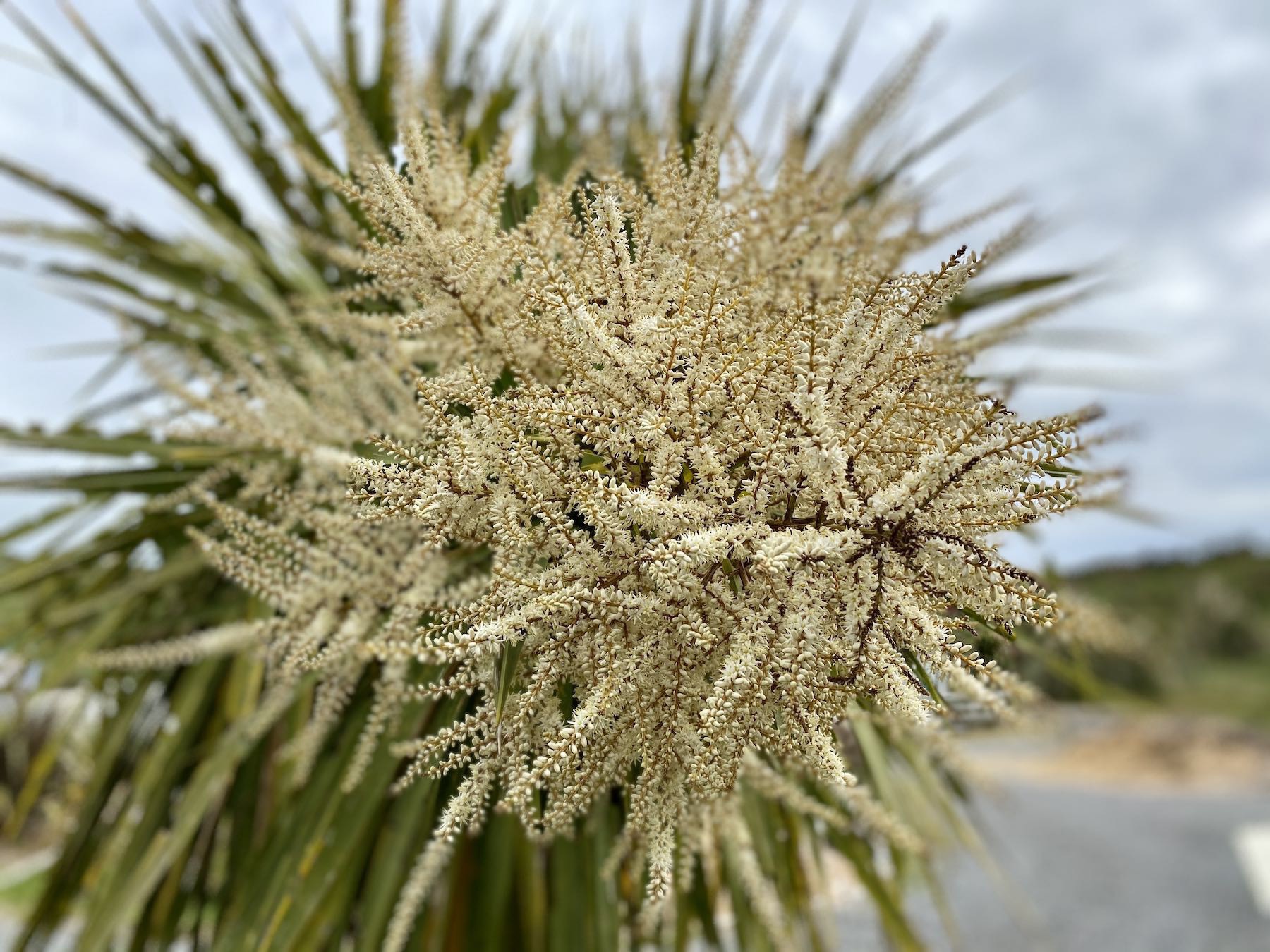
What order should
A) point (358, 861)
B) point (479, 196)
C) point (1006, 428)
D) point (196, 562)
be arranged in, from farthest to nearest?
point (196, 562) < point (358, 861) < point (479, 196) < point (1006, 428)

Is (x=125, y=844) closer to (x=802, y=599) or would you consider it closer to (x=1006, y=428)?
(x=802, y=599)

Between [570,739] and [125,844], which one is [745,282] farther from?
[125,844]

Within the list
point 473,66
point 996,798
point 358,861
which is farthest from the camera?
point 473,66

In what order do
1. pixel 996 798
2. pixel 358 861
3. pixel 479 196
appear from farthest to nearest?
pixel 996 798 → pixel 358 861 → pixel 479 196

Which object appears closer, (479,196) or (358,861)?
(479,196)

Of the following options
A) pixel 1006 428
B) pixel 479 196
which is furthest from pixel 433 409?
pixel 1006 428

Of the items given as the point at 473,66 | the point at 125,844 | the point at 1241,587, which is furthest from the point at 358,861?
the point at 1241,587

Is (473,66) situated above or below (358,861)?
above

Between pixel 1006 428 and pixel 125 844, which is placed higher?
pixel 125 844

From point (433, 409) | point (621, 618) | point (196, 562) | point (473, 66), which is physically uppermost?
point (473, 66)
